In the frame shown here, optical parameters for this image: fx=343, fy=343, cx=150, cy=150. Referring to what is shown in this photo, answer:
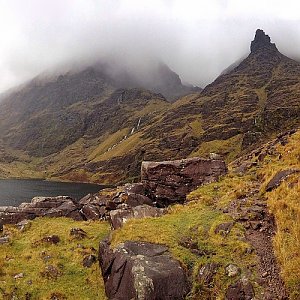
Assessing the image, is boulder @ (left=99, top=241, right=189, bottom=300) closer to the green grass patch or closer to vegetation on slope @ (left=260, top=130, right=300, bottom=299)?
the green grass patch

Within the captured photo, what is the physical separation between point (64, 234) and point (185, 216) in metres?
10.7

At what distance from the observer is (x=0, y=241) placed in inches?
1126

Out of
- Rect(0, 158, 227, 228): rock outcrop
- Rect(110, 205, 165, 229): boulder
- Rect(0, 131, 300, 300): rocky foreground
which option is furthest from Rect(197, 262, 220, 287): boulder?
Rect(0, 158, 227, 228): rock outcrop

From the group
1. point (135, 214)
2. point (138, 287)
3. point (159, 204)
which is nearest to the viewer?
point (138, 287)

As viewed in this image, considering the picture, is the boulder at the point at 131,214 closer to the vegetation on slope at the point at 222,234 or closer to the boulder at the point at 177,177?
the vegetation on slope at the point at 222,234

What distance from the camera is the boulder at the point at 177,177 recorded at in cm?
3769

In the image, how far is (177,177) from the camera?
38.8 m

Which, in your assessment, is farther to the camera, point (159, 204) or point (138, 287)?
point (159, 204)

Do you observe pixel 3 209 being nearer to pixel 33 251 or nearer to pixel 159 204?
pixel 33 251

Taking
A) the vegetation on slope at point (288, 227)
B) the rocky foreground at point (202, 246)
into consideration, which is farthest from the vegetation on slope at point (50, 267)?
the vegetation on slope at point (288, 227)

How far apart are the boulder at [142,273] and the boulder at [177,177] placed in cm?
1735

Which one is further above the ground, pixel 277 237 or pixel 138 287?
pixel 277 237

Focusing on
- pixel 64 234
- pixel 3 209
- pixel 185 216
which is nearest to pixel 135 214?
pixel 185 216

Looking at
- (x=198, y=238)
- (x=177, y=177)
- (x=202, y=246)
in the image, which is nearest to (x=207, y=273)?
(x=202, y=246)
